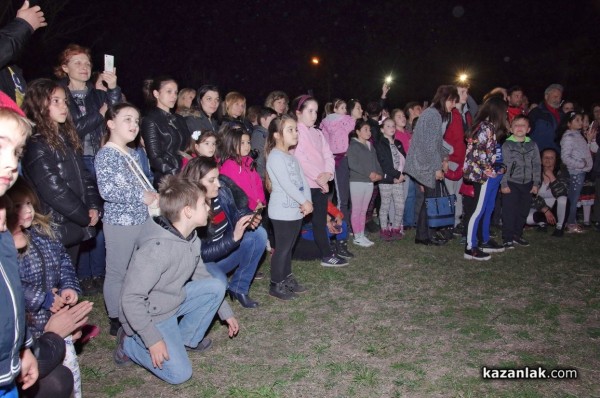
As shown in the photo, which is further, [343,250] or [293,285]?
[343,250]

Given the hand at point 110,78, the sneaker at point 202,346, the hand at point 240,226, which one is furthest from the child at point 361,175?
the hand at point 110,78

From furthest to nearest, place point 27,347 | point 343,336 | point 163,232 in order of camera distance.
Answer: point 343,336, point 163,232, point 27,347

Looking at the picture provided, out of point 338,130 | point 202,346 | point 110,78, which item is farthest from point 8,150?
point 338,130

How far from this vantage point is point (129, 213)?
410 cm

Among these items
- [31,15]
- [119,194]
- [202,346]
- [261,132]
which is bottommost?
[202,346]

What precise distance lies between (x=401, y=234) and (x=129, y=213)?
4.79 meters

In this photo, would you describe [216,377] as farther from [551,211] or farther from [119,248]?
[551,211]

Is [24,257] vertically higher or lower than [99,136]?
lower

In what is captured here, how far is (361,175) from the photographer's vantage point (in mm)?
7367

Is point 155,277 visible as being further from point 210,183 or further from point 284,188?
point 284,188

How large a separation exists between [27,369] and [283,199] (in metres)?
3.33

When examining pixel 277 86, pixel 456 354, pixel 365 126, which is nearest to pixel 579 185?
pixel 365 126

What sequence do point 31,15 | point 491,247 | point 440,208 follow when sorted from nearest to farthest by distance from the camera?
point 31,15 < point 491,247 < point 440,208

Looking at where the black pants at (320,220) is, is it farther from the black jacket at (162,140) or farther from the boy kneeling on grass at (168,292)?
the boy kneeling on grass at (168,292)
